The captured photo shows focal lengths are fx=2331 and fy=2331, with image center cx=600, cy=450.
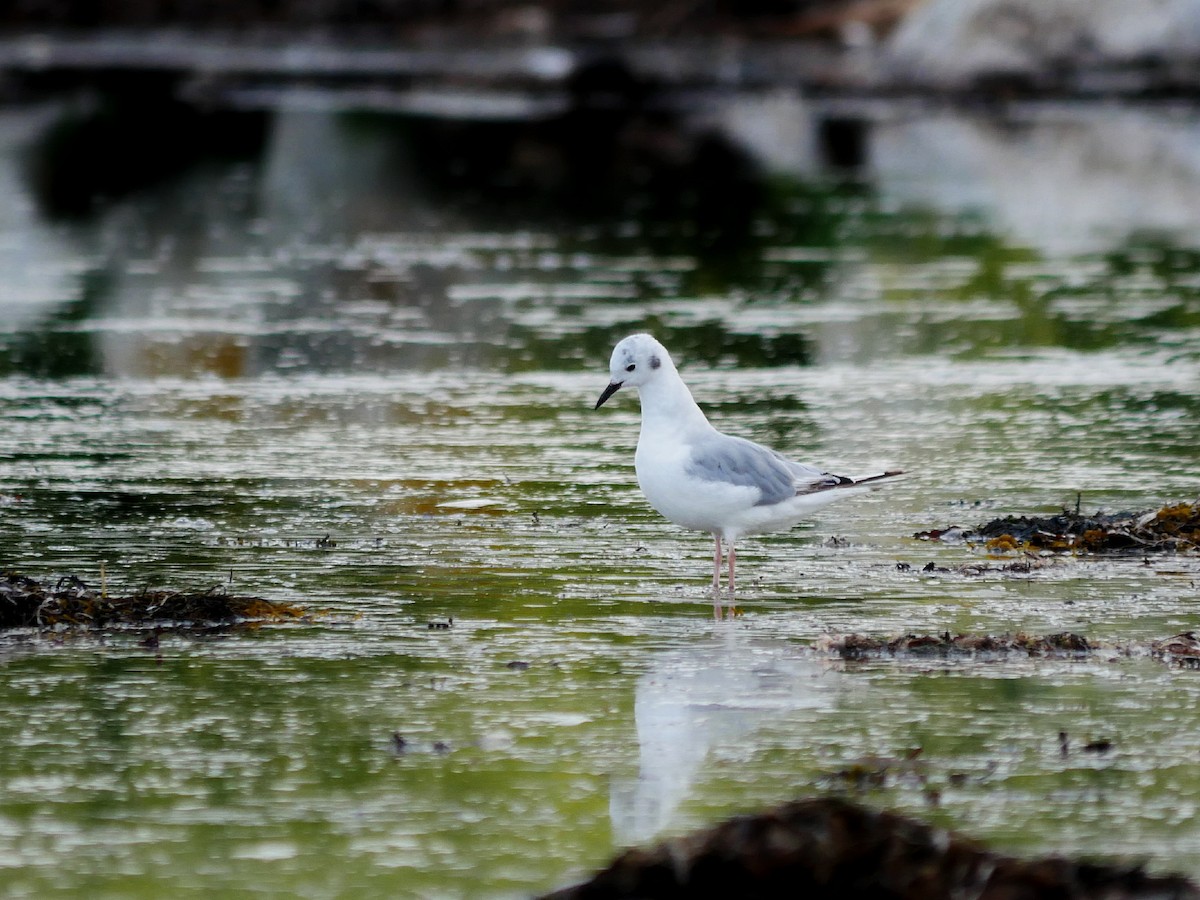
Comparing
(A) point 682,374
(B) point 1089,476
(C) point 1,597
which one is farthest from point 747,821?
(A) point 682,374

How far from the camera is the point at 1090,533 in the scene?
380 inches

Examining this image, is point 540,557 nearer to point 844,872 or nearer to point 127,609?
point 127,609

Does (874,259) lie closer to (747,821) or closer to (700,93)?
(747,821)

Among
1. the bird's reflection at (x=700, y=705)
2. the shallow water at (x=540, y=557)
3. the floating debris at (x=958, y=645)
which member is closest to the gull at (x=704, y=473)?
the shallow water at (x=540, y=557)

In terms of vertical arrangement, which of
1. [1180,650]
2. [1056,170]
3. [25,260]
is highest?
[1056,170]

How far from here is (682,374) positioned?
48.1ft

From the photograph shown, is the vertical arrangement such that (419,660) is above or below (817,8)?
below

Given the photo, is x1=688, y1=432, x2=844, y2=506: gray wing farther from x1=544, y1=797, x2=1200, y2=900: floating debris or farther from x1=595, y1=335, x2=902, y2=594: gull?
x1=544, y1=797, x2=1200, y2=900: floating debris

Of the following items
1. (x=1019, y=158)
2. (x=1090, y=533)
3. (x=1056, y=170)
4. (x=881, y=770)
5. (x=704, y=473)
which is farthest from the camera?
(x=1019, y=158)

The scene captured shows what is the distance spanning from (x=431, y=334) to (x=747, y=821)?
1123cm

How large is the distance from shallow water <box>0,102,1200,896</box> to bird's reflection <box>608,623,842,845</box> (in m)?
0.02

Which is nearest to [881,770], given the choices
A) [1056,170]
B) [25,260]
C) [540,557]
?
[540,557]

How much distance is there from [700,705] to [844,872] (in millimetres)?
1946

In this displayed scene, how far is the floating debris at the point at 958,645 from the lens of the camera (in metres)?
7.83
